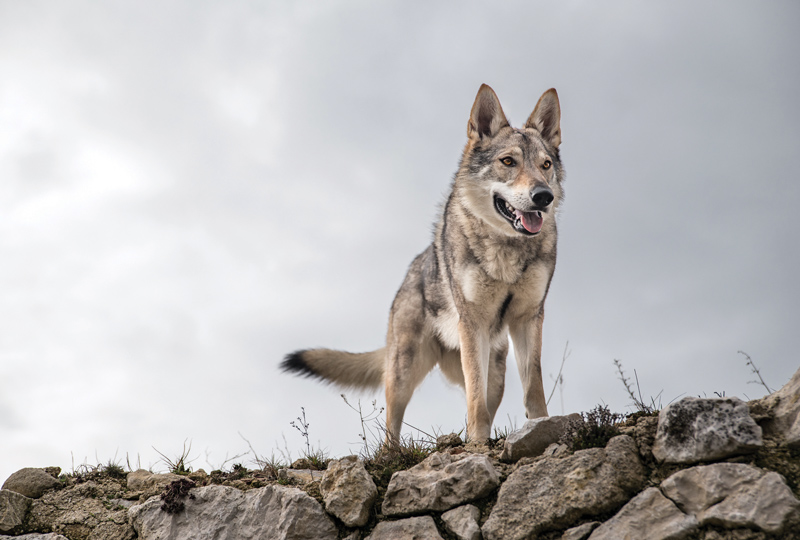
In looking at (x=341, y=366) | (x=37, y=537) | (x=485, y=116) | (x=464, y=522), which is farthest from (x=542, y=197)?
(x=37, y=537)

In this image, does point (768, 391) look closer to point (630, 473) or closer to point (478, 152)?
point (630, 473)

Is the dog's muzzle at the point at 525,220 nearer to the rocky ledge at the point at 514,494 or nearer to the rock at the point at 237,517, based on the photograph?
the rocky ledge at the point at 514,494

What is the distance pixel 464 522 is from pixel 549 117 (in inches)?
160

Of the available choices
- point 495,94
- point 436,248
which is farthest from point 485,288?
point 495,94

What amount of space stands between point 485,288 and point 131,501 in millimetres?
3517

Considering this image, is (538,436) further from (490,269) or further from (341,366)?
(341,366)

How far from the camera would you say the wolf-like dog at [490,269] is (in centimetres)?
534

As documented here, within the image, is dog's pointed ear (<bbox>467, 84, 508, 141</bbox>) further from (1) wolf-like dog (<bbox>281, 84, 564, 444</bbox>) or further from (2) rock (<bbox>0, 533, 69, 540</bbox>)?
(2) rock (<bbox>0, 533, 69, 540</bbox>)

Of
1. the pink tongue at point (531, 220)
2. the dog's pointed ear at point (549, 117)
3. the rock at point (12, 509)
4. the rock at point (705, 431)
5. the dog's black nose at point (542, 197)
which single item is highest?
the dog's pointed ear at point (549, 117)

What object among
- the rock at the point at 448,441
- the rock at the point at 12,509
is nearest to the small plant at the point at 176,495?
the rock at the point at 12,509

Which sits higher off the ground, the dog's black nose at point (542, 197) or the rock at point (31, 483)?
the dog's black nose at point (542, 197)

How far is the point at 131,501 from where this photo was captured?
197 inches

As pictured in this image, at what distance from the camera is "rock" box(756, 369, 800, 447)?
3.18 meters

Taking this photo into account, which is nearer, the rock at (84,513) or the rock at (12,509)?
the rock at (84,513)
